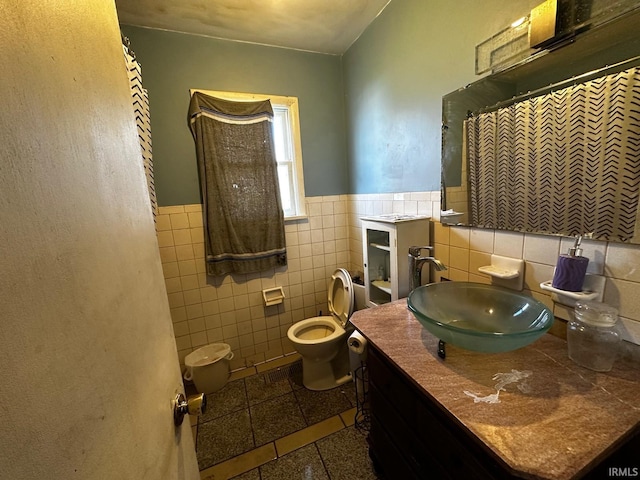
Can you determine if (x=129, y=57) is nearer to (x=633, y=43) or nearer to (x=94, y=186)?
(x=94, y=186)

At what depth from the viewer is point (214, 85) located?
1819mm

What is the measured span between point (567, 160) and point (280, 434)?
1892 millimetres

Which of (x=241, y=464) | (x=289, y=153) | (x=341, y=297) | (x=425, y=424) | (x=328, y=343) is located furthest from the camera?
(x=289, y=153)

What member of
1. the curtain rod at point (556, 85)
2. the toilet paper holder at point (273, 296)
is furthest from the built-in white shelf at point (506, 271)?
the toilet paper holder at point (273, 296)

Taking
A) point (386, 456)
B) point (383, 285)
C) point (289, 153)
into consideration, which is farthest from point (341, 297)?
point (289, 153)

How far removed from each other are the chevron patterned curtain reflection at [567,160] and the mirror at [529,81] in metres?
0.03

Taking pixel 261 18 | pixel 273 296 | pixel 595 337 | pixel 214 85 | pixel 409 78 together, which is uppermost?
pixel 261 18

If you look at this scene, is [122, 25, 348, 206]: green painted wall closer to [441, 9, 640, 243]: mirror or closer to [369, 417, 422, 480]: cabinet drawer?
[441, 9, 640, 243]: mirror

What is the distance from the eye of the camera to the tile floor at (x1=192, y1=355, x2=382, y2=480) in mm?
1302

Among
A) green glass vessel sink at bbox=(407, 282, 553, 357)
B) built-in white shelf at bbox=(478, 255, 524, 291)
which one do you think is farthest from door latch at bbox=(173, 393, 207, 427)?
built-in white shelf at bbox=(478, 255, 524, 291)

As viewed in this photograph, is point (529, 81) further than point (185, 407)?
Yes

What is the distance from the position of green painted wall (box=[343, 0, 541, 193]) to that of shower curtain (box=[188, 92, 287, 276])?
0.73m

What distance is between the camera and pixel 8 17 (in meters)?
0.29

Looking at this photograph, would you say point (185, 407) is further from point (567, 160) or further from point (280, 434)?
point (567, 160)
